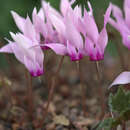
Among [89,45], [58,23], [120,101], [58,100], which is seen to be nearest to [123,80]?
[120,101]

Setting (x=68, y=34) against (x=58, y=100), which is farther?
(x=58, y=100)

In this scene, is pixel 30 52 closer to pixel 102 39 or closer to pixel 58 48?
pixel 58 48

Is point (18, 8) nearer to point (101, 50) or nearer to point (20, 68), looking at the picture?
point (20, 68)

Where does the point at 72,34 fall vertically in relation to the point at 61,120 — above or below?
above

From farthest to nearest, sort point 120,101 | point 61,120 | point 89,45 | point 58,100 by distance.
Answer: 1. point 58,100
2. point 61,120
3. point 89,45
4. point 120,101

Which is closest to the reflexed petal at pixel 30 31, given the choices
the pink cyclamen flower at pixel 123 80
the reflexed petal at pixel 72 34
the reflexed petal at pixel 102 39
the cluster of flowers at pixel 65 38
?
the cluster of flowers at pixel 65 38

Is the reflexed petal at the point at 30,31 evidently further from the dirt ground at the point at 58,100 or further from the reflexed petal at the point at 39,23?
the dirt ground at the point at 58,100

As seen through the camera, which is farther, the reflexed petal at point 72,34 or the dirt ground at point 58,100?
the dirt ground at point 58,100

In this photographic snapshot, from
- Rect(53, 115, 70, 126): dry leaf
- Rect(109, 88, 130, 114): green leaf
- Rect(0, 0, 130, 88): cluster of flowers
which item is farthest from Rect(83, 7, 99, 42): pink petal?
Rect(53, 115, 70, 126): dry leaf

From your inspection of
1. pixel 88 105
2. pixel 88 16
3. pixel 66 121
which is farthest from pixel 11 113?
pixel 88 16
